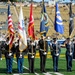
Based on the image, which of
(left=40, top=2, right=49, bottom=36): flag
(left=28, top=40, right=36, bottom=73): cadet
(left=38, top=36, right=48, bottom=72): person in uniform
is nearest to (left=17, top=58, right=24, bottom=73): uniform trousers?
(left=28, top=40, right=36, bottom=73): cadet

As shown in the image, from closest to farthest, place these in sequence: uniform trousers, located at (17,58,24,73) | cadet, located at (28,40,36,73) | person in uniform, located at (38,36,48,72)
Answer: uniform trousers, located at (17,58,24,73)
cadet, located at (28,40,36,73)
person in uniform, located at (38,36,48,72)

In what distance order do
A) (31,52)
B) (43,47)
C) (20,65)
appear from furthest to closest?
(43,47), (31,52), (20,65)

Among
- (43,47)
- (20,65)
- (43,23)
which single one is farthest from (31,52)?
(43,23)

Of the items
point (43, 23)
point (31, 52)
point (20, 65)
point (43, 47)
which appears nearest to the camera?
point (20, 65)

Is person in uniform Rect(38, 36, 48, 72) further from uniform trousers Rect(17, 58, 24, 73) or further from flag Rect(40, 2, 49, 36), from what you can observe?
uniform trousers Rect(17, 58, 24, 73)

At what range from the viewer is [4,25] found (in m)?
51.6

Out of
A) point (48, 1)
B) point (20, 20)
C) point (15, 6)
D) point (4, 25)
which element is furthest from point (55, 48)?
point (48, 1)

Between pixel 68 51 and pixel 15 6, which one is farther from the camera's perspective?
pixel 15 6

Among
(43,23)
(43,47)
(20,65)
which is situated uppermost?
(43,23)

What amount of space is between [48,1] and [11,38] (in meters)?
52.7

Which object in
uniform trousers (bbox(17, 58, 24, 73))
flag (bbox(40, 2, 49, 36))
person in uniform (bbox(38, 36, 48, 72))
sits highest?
flag (bbox(40, 2, 49, 36))

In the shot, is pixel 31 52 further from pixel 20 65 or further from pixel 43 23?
pixel 43 23

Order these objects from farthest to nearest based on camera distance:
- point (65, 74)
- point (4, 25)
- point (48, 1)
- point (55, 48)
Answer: point (48, 1) → point (4, 25) → point (55, 48) → point (65, 74)

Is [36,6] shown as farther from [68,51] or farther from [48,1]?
[68,51]
